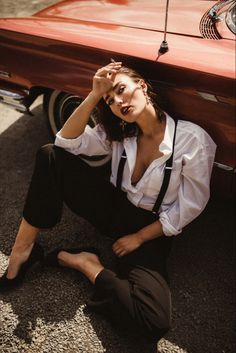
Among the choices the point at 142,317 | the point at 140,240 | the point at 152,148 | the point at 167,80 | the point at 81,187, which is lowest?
the point at 142,317

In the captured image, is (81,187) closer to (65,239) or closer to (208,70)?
Answer: (65,239)

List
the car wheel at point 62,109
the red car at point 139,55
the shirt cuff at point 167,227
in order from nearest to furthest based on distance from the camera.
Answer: the red car at point 139,55 → the shirt cuff at point 167,227 → the car wheel at point 62,109

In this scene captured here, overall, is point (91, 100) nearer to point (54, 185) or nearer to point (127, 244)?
point (54, 185)

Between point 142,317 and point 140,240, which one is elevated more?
point 140,240

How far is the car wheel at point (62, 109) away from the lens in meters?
2.50

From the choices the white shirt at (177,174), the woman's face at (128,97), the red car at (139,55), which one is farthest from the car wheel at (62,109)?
the woman's face at (128,97)

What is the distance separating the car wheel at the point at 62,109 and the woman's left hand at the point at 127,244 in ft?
2.65

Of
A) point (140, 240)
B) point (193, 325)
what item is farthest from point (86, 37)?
point (193, 325)

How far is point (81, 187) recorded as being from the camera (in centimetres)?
198

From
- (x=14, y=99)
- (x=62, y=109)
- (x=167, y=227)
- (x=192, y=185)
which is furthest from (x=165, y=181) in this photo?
(x=14, y=99)

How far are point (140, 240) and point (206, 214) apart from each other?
78 cm

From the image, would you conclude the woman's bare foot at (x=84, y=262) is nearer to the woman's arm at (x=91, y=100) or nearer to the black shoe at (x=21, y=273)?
the black shoe at (x=21, y=273)

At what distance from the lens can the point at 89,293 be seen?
6.89 feet

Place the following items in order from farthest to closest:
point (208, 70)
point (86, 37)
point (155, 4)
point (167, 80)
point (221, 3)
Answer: point (155, 4) < point (221, 3) < point (86, 37) < point (167, 80) < point (208, 70)
